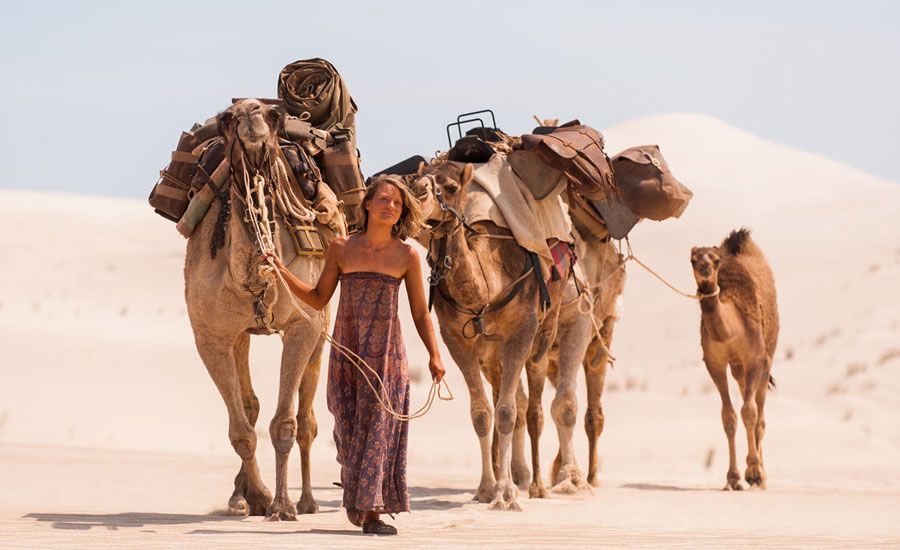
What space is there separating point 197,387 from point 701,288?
527 inches

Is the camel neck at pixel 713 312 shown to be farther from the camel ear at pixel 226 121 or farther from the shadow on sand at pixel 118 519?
the camel ear at pixel 226 121

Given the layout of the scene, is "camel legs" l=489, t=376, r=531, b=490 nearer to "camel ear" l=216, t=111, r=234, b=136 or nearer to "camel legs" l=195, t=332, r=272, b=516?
"camel legs" l=195, t=332, r=272, b=516

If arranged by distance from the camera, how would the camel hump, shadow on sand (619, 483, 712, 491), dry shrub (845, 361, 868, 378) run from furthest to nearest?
dry shrub (845, 361, 868, 378), the camel hump, shadow on sand (619, 483, 712, 491)

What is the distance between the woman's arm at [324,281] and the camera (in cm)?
978

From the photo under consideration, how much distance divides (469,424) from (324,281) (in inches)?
644

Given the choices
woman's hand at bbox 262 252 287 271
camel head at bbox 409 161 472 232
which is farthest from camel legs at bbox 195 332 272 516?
camel head at bbox 409 161 472 232

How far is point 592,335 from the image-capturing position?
1533 cm

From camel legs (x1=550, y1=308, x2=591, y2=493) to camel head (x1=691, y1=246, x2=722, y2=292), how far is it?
4.87ft

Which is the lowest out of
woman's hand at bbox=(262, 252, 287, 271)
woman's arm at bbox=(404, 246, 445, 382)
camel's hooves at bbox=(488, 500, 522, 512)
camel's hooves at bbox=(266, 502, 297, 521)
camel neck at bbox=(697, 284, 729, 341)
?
camel's hooves at bbox=(266, 502, 297, 521)

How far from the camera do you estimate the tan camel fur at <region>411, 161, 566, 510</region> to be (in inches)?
476

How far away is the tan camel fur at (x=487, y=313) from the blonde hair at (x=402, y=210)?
170cm

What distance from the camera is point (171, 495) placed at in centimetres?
1351

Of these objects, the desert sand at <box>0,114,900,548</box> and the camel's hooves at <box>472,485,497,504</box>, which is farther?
the camel's hooves at <box>472,485,497,504</box>

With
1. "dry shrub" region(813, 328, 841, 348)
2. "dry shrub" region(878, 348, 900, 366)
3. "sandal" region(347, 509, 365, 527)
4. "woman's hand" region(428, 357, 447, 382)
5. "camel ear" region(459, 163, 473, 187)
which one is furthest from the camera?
"dry shrub" region(813, 328, 841, 348)
